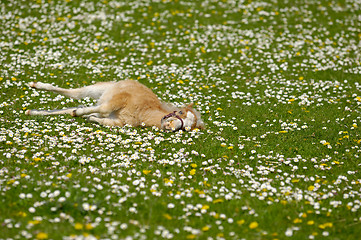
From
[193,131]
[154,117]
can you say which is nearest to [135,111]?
[154,117]

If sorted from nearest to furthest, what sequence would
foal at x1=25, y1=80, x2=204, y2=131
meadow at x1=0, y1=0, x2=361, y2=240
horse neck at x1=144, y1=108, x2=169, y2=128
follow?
meadow at x1=0, y1=0, x2=361, y2=240, foal at x1=25, y1=80, x2=204, y2=131, horse neck at x1=144, y1=108, x2=169, y2=128

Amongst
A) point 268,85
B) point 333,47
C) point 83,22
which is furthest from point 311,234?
point 83,22

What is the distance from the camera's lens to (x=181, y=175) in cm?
809

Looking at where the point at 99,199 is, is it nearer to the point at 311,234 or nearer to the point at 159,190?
the point at 159,190

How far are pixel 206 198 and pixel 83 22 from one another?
1492 cm

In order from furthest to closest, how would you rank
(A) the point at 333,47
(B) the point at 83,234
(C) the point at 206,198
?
(A) the point at 333,47 < (C) the point at 206,198 < (B) the point at 83,234

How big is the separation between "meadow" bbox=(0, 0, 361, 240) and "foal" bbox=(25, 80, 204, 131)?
32cm

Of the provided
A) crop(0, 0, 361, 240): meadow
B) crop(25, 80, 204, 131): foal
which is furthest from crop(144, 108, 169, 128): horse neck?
crop(0, 0, 361, 240): meadow

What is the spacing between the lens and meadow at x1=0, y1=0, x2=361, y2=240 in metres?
6.42

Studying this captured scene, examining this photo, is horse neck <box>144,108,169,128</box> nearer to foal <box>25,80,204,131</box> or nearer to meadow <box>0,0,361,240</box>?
foal <box>25,80,204,131</box>

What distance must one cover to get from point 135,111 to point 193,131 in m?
1.72

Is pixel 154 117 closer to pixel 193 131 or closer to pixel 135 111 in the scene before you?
pixel 135 111

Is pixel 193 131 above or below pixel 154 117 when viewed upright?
below

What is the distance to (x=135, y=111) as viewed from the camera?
34.4 ft
